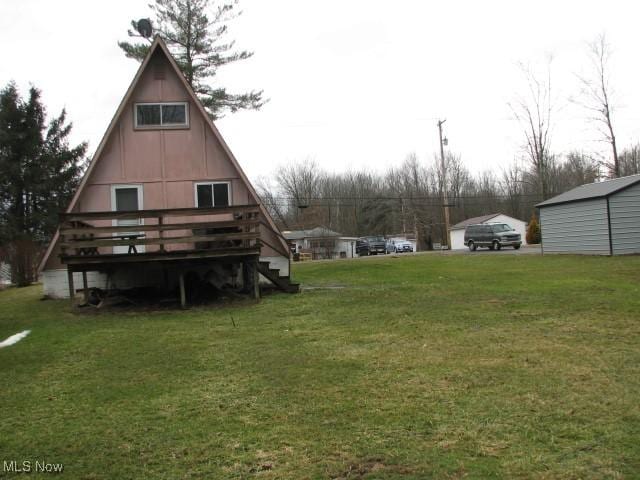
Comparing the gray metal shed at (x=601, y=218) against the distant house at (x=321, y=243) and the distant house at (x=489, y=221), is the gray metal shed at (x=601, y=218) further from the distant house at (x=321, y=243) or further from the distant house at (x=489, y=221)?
the distant house at (x=321, y=243)

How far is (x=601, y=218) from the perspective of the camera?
2205cm

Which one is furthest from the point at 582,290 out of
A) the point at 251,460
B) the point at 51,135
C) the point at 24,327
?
the point at 51,135

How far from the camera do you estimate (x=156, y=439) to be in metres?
4.48

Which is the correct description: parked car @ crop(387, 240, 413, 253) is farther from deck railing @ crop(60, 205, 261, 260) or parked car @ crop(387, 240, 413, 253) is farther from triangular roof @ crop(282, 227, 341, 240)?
deck railing @ crop(60, 205, 261, 260)

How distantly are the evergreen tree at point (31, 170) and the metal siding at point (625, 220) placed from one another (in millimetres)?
32127

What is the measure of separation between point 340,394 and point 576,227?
2120 cm

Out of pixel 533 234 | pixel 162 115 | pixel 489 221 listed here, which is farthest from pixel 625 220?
pixel 489 221

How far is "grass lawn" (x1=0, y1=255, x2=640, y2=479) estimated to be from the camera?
393 centimetres

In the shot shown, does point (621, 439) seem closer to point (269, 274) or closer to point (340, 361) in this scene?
point (340, 361)

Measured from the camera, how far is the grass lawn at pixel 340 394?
155 inches

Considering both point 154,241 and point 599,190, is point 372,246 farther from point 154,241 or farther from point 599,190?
point 154,241

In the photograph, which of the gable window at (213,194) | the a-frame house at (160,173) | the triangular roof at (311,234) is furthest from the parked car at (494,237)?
the triangular roof at (311,234)

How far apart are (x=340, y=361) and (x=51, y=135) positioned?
39657 mm

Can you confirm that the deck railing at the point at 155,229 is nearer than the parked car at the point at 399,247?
Yes
